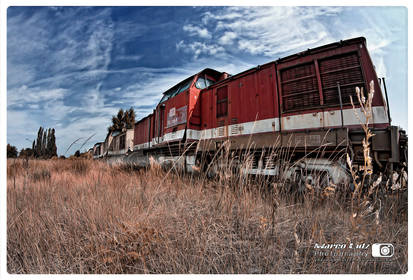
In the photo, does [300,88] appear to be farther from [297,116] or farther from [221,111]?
[221,111]

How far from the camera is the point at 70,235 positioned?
1.30 m

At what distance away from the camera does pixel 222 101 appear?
12.7ft

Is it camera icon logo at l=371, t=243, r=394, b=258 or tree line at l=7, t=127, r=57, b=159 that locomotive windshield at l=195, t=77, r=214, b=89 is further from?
camera icon logo at l=371, t=243, r=394, b=258

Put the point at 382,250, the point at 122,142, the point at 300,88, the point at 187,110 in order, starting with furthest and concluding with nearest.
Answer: the point at 122,142
the point at 187,110
the point at 300,88
the point at 382,250

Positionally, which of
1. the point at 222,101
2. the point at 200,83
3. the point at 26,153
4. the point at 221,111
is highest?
the point at 200,83

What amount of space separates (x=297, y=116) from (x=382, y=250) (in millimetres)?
1923

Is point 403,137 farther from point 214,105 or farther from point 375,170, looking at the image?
point 214,105

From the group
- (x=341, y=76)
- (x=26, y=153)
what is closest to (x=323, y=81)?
(x=341, y=76)

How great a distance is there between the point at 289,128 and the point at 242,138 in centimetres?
73

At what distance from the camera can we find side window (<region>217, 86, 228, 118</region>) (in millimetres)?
3770

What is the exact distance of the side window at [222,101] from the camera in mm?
3770

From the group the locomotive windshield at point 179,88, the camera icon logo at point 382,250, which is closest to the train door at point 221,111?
the locomotive windshield at point 179,88

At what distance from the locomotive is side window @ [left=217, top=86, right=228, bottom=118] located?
0.02m
